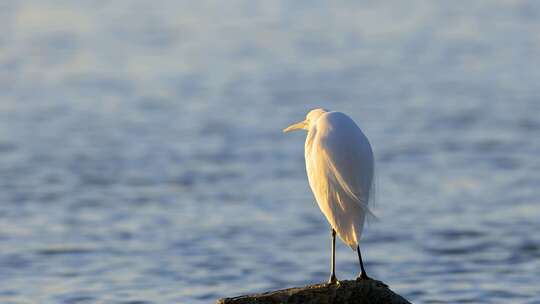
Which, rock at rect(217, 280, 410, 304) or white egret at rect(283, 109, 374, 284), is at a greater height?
white egret at rect(283, 109, 374, 284)

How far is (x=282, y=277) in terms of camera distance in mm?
11695

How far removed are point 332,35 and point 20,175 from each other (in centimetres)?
1016

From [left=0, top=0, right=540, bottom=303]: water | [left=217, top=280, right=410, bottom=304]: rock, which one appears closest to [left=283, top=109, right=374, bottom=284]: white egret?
[left=217, top=280, right=410, bottom=304]: rock

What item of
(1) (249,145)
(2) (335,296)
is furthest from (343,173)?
(1) (249,145)

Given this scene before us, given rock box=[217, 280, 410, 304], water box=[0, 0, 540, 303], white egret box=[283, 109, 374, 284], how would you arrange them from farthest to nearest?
water box=[0, 0, 540, 303] → white egret box=[283, 109, 374, 284] → rock box=[217, 280, 410, 304]

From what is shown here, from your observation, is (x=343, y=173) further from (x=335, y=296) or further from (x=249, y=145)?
(x=249, y=145)

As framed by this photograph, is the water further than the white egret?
Yes

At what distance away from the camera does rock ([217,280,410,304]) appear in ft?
24.3

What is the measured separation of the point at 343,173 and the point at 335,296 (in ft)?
3.17

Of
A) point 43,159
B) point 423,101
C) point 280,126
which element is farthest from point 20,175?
point 423,101

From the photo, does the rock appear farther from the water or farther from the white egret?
the water

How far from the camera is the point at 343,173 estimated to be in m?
7.91

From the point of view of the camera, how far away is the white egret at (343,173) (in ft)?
25.9

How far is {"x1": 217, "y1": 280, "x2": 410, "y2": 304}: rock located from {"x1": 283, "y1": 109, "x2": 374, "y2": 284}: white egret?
12.9 inches
